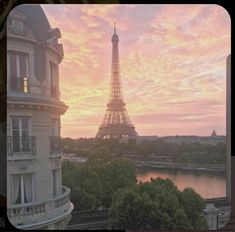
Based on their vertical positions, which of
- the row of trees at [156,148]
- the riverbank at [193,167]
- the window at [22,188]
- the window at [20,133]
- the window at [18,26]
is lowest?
the window at [22,188]

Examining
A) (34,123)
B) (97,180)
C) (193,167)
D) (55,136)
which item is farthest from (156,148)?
(34,123)

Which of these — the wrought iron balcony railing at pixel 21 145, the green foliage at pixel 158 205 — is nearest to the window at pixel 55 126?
the wrought iron balcony railing at pixel 21 145

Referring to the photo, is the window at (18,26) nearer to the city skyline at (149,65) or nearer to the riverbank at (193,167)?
the city skyline at (149,65)

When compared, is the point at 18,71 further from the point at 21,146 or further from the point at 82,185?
the point at 82,185

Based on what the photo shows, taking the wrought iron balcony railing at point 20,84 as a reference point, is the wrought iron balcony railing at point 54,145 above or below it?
below

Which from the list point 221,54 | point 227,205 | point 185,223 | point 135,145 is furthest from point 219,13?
point 185,223

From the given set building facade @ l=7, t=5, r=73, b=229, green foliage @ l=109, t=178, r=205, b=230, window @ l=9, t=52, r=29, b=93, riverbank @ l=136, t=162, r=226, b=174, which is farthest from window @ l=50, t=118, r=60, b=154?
riverbank @ l=136, t=162, r=226, b=174
